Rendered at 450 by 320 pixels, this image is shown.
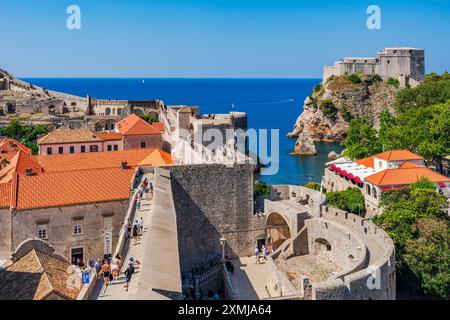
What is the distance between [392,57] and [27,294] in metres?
88.5

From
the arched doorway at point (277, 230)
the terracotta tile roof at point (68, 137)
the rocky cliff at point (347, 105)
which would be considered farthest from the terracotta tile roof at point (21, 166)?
the rocky cliff at point (347, 105)

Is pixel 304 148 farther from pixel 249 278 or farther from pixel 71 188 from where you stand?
pixel 71 188

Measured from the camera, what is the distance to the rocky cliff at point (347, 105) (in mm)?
91562

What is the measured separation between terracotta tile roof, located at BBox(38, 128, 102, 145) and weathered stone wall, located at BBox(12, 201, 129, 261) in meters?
17.3

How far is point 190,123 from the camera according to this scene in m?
40.5

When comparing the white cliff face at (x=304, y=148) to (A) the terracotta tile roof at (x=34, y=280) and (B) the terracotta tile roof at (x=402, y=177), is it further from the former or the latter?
(A) the terracotta tile roof at (x=34, y=280)

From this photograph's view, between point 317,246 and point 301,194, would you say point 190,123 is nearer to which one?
point 301,194

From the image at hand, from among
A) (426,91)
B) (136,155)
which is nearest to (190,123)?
(136,155)

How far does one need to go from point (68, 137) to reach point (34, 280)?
27370 millimetres

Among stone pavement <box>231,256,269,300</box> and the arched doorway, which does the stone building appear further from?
the arched doorway

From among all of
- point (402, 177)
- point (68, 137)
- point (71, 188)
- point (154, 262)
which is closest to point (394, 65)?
point (402, 177)

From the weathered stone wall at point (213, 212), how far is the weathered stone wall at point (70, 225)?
2921 mm

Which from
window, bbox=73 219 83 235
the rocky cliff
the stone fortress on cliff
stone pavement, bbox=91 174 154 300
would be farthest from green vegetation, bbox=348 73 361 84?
stone pavement, bbox=91 174 154 300

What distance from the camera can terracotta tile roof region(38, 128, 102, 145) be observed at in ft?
130
